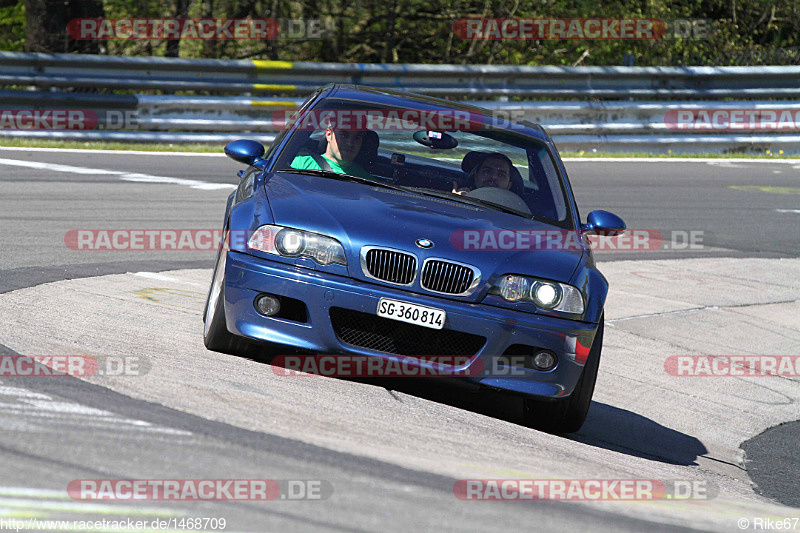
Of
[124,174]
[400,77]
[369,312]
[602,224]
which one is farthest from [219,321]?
[400,77]

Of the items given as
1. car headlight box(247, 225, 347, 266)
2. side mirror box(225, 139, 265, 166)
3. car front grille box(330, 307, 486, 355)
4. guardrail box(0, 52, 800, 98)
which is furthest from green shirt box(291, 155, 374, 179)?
guardrail box(0, 52, 800, 98)

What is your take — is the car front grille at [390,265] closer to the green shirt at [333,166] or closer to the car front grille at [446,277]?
the car front grille at [446,277]

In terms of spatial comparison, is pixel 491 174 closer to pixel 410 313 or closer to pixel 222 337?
pixel 410 313

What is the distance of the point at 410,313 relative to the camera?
5.00m

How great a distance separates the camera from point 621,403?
22.1 feet

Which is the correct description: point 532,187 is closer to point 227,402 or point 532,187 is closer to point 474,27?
point 227,402

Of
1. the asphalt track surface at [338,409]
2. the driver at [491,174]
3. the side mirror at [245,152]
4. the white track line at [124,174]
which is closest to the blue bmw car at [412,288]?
the asphalt track surface at [338,409]

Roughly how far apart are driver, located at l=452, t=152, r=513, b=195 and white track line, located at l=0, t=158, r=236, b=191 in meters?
6.80

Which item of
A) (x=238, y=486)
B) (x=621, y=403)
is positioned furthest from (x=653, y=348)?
(x=238, y=486)

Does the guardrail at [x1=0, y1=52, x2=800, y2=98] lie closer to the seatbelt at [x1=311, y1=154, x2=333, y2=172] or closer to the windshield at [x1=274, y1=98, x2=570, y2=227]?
the windshield at [x1=274, y1=98, x2=570, y2=227]

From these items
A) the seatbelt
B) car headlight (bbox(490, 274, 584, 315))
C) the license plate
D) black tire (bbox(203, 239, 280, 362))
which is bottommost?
black tire (bbox(203, 239, 280, 362))

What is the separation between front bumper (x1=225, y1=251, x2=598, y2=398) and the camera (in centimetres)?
501

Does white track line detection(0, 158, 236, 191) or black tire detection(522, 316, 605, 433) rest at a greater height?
black tire detection(522, 316, 605, 433)

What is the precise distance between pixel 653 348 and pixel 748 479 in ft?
8.43
